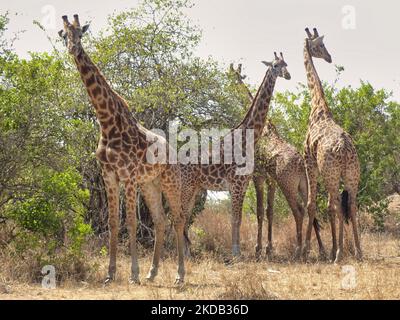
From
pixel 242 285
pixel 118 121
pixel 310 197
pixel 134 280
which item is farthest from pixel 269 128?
pixel 242 285

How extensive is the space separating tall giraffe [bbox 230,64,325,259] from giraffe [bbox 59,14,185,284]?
389cm

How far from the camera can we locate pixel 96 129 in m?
12.3

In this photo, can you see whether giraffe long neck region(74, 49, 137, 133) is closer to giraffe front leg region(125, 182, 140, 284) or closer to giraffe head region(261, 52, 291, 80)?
giraffe front leg region(125, 182, 140, 284)

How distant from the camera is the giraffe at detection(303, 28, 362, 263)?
39.7 feet

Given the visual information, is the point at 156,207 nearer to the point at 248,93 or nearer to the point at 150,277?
the point at 150,277

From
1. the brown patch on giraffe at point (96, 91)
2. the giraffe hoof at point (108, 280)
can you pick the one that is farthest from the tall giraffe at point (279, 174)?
the brown patch on giraffe at point (96, 91)

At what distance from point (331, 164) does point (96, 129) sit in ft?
14.8

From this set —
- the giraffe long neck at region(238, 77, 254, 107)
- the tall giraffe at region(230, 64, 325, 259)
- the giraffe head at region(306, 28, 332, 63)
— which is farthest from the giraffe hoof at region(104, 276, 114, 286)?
the giraffe head at region(306, 28, 332, 63)

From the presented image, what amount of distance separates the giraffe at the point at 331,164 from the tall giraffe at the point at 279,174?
414mm

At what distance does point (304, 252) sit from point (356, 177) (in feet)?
5.93

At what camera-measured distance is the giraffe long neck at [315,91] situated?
13211 millimetres

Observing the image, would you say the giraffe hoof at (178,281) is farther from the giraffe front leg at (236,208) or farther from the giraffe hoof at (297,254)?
the giraffe hoof at (297,254)
